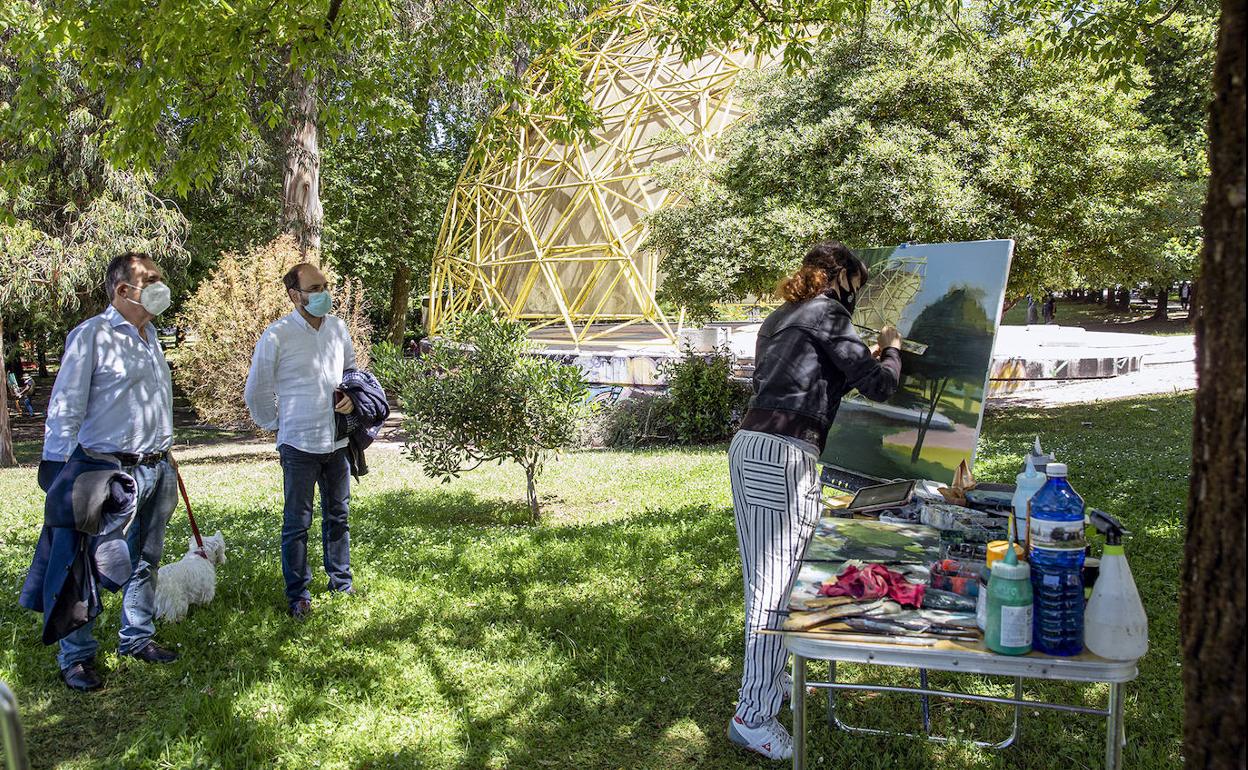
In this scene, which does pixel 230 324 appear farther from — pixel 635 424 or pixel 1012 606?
pixel 1012 606

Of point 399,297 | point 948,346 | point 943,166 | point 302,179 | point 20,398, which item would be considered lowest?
point 20,398

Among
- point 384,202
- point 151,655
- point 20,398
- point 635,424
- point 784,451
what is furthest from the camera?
point 20,398

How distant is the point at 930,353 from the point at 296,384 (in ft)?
A: 10.8

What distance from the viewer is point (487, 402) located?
296 inches

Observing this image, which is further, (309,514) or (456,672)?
(309,514)

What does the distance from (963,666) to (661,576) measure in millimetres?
3425

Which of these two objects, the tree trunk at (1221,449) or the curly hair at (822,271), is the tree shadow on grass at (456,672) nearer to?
the curly hair at (822,271)

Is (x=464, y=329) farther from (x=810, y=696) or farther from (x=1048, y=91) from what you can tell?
(x=1048, y=91)

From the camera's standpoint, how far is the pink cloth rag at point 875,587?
280 centimetres

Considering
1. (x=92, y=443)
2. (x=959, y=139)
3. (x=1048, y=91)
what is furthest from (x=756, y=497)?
(x=1048, y=91)

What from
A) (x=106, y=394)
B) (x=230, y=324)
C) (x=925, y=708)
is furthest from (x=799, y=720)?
(x=230, y=324)

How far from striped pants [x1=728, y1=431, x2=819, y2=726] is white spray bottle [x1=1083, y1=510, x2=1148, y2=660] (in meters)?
1.20

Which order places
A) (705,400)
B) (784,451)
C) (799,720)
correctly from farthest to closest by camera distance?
(705,400)
(784,451)
(799,720)

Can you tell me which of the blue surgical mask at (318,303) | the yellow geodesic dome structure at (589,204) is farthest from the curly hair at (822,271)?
the yellow geodesic dome structure at (589,204)
